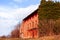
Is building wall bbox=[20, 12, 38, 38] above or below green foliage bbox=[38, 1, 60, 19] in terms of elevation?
below

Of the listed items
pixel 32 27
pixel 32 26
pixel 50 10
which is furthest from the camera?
pixel 32 26

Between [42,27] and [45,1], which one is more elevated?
[45,1]

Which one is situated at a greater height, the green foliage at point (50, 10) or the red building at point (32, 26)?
the green foliage at point (50, 10)

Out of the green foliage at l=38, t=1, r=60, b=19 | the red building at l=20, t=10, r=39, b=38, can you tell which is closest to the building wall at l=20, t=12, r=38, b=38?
the red building at l=20, t=10, r=39, b=38

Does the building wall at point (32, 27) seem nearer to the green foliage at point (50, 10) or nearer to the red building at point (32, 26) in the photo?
the red building at point (32, 26)

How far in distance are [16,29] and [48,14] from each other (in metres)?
35.6

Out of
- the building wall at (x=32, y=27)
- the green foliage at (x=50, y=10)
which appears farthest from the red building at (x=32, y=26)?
the green foliage at (x=50, y=10)

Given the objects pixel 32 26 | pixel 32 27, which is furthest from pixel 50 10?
pixel 32 26

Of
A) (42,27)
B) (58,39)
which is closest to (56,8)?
(42,27)

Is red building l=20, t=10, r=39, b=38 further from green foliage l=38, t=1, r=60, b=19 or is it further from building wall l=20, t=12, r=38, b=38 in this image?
green foliage l=38, t=1, r=60, b=19

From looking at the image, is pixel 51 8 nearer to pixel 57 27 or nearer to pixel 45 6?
pixel 45 6

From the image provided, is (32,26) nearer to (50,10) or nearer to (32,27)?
(32,27)

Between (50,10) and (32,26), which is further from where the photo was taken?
(32,26)

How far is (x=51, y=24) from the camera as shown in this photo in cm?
2494
